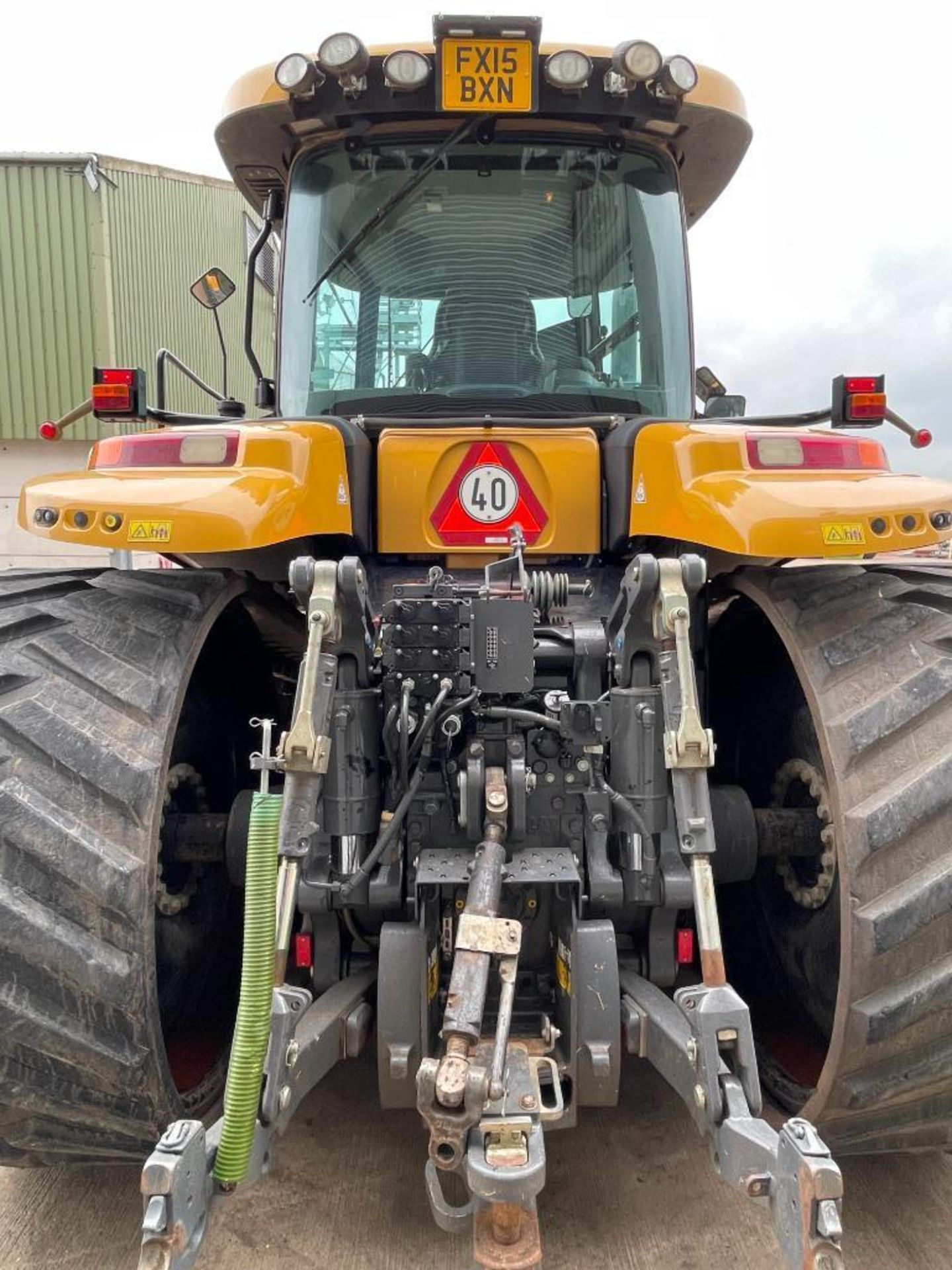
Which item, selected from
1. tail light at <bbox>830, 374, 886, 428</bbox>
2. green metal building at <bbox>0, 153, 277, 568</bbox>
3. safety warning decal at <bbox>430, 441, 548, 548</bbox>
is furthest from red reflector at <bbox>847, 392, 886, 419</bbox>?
green metal building at <bbox>0, 153, 277, 568</bbox>

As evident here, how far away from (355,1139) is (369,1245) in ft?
1.36

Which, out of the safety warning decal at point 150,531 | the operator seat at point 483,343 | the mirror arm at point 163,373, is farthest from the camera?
the mirror arm at point 163,373

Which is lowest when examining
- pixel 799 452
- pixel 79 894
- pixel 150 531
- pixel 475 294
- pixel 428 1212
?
pixel 428 1212

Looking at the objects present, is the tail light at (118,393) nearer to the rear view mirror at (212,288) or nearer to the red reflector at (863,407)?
the rear view mirror at (212,288)

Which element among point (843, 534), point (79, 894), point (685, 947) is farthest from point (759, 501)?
point (79, 894)

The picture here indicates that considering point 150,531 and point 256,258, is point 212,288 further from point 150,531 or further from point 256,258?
point 150,531

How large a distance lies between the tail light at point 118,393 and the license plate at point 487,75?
1.30m

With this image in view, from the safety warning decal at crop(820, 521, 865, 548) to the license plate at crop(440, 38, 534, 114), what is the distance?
1632 millimetres

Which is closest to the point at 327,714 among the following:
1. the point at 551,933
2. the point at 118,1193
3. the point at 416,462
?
the point at 551,933

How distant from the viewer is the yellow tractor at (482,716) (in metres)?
1.87

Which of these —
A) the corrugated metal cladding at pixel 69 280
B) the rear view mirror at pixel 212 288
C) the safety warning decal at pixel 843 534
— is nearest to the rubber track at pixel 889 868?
the safety warning decal at pixel 843 534

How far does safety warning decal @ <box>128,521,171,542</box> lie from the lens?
7.09ft

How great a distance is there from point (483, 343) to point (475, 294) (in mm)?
162

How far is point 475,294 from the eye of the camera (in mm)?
3078
